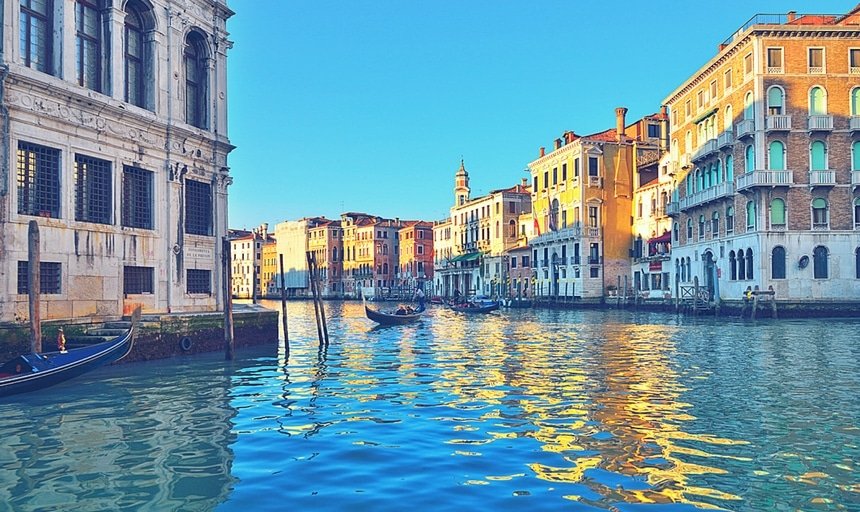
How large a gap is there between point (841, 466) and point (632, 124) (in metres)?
48.5

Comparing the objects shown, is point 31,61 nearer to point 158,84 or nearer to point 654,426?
point 158,84

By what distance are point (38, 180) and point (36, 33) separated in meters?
3.06

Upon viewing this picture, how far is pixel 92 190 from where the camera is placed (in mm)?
16391

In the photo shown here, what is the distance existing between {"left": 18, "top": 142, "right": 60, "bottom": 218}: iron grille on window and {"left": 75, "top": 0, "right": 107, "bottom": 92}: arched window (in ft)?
6.95

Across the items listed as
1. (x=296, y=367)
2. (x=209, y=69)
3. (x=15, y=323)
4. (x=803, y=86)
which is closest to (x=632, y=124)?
(x=803, y=86)

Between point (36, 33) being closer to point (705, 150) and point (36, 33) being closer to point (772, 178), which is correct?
point (772, 178)

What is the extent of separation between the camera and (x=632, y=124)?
173 feet

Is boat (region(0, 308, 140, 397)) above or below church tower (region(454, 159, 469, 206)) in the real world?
below

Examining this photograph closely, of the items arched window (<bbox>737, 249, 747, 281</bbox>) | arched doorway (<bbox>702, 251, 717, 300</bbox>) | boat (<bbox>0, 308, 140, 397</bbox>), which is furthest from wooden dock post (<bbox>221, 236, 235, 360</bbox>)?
arched doorway (<bbox>702, 251, 717, 300</bbox>)

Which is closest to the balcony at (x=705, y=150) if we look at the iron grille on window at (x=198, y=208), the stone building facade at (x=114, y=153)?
the stone building facade at (x=114, y=153)

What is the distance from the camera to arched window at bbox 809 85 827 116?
30.9 m

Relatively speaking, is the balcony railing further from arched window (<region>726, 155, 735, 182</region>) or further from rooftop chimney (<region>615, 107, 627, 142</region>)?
rooftop chimney (<region>615, 107, 627, 142</region>)

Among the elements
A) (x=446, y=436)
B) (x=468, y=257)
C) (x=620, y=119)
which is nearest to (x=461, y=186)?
(x=468, y=257)

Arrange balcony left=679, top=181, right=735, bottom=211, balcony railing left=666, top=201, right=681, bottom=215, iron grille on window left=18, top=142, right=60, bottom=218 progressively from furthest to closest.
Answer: balcony railing left=666, top=201, right=681, bottom=215
balcony left=679, top=181, right=735, bottom=211
iron grille on window left=18, top=142, right=60, bottom=218
